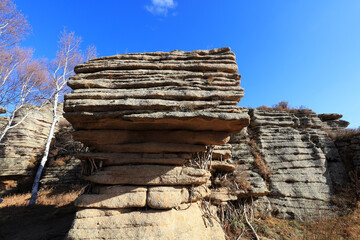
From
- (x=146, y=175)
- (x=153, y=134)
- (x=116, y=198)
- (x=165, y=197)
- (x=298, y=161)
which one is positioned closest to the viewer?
(x=116, y=198)

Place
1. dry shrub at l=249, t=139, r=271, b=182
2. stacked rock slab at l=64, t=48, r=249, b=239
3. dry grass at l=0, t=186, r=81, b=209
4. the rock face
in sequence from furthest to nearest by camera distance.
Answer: dry grass at l=0, t=186, r=81, b=209 < dry shrub at l=249, t=139, r=271, b=182 < the rock face < stacked rock slab at l=64, t=48, r=249, b=239

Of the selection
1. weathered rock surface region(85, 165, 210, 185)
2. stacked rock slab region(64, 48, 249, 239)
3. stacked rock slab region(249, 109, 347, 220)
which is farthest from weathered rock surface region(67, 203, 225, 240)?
stacked rock slab region(249, 109, 347, 220)

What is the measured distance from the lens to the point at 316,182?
924 centimetres

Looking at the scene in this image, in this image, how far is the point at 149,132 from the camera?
5.11 metres

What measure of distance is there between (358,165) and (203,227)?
37.7 feet

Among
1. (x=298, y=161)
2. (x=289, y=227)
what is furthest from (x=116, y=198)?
(x=298, y=161)

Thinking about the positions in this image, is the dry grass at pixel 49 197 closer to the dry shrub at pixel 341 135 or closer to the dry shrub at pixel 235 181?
the dry shrub at pixel 235 181

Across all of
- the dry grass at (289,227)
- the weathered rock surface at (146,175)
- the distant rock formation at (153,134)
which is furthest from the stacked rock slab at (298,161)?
the weathered rock surface at (146,175)

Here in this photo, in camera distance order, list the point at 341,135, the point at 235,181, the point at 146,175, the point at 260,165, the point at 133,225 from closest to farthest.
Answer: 1. the point at 133,225
2. the point at 146,175
3. the point at 235,181
4. the point at 260,165
5. the point at 341,135

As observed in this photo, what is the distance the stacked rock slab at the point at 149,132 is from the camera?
404cm

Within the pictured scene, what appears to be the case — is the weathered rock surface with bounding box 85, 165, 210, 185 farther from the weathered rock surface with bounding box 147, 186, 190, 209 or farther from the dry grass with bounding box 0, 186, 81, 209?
the dry grass with bounding box 0, 186, 81, 209

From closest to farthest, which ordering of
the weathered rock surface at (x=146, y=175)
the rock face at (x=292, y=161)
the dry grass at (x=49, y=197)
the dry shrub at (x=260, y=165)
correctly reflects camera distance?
the weathered rock surface at (x=146, y=175)
the rock face at (x=292, y=161)
the dry shrub at (x=260, y=165)
the dry grass at (x=49, y=197)

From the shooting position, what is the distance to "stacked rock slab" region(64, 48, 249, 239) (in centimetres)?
404

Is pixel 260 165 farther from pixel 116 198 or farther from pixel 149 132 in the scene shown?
pixel 116 198
